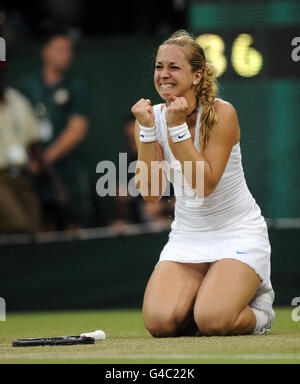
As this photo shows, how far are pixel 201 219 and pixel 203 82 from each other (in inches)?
31.6

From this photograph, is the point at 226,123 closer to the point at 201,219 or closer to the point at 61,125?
the point at 201,219

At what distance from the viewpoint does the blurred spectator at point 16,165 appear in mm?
8742

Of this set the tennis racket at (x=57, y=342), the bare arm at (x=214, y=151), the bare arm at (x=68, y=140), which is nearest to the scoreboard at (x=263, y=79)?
the bare arm at (x=68, y=140)

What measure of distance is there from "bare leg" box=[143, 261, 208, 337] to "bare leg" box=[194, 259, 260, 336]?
11cm

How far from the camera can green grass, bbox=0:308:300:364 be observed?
4.42 meters

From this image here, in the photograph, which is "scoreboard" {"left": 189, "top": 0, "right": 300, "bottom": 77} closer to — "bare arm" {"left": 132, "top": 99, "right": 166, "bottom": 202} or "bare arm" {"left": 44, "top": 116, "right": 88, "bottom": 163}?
"bare arm" {"left": 44, "top": 116, "right": 88, "bottom": 163}

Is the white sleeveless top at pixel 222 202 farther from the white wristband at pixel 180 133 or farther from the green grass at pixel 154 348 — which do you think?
the green grass at pixel 154 348

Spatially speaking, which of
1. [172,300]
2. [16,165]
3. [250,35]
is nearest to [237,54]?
[250,35]

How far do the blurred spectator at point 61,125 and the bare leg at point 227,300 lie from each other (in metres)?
3.89

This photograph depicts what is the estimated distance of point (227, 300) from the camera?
5.40 metres

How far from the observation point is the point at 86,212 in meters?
9.70
